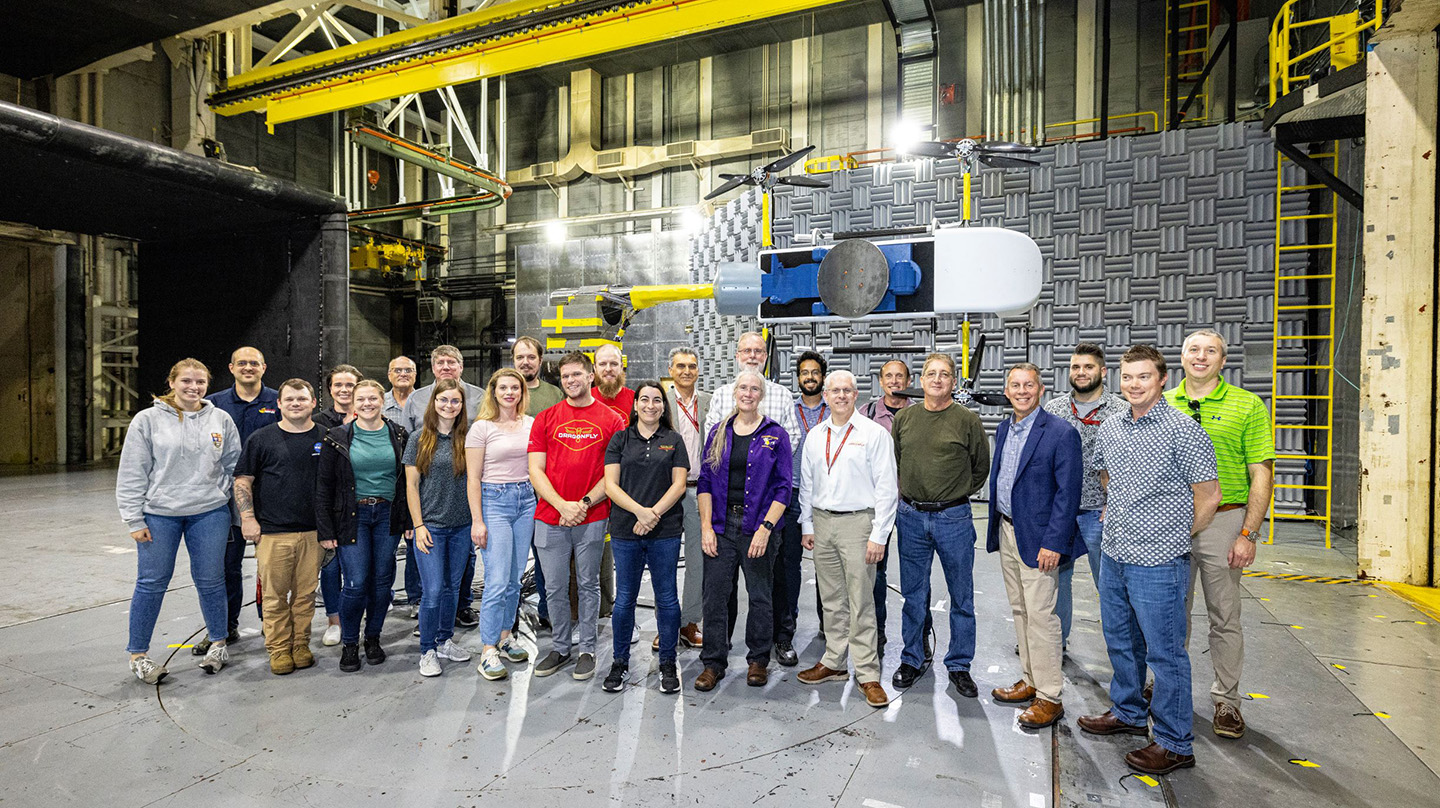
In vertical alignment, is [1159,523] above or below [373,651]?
above

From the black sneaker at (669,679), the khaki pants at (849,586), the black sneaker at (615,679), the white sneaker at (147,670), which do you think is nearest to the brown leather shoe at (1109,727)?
the khaki pants at (849,586)

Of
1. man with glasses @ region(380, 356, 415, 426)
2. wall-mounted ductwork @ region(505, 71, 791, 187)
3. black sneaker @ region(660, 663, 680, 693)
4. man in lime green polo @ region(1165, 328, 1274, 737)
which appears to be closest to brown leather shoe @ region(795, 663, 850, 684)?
black sneaker @ region(660, 663, 680, 693)

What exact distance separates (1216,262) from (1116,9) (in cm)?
726

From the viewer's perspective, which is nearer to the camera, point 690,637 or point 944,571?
point 944,571

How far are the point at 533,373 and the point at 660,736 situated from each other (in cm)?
260

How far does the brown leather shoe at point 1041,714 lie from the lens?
332cm

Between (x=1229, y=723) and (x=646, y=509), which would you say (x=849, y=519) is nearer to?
(x=646, y=509)

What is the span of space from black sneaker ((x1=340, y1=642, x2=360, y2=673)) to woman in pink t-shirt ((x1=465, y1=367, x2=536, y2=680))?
70 centimetres

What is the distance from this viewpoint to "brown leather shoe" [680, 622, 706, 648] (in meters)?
4.46

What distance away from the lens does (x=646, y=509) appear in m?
3.75

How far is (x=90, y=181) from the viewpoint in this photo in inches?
215

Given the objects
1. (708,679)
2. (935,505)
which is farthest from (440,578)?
(935,505)

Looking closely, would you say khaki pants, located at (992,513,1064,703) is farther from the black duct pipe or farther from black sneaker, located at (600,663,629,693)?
the black duct pipe

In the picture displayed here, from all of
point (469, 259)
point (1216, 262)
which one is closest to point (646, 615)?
point (1216, 262)
